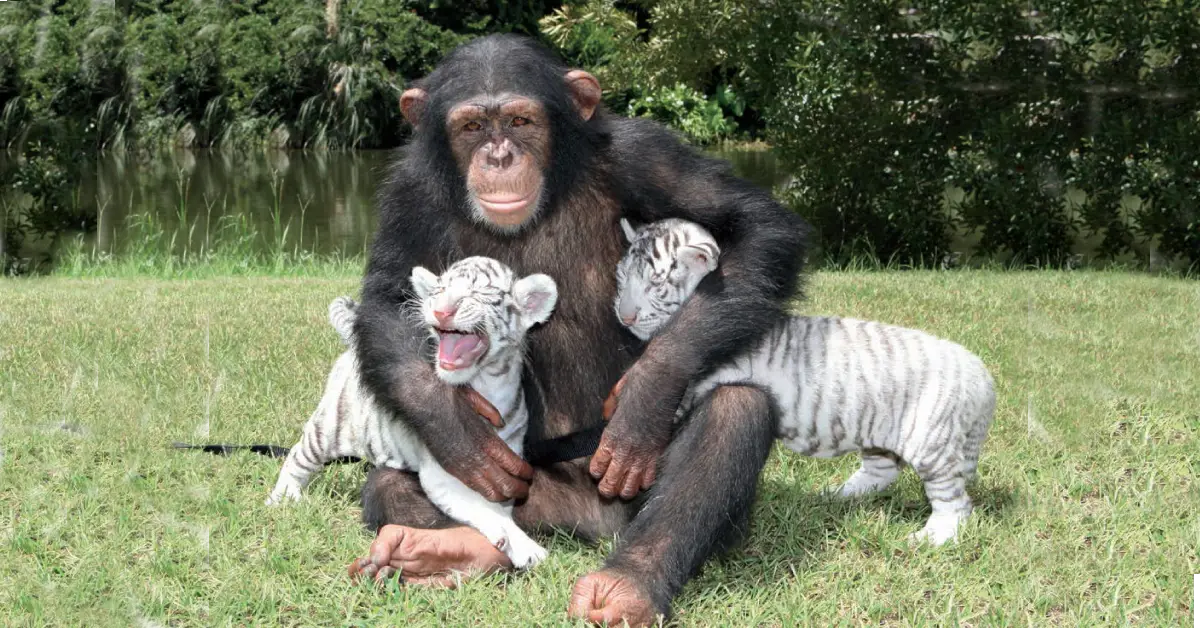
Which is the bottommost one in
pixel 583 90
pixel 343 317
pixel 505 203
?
pixel 343 317

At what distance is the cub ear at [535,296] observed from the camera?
3182 millimetres

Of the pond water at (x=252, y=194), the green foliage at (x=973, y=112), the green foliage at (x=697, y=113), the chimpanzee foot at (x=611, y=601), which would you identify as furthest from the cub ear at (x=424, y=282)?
the green foliage at (x=697, y=113)

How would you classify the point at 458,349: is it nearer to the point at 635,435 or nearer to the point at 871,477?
the point at 635,435

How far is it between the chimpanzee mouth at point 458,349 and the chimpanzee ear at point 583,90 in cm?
75

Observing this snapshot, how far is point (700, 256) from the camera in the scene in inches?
131

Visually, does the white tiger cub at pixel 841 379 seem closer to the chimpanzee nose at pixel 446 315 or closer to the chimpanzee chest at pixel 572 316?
the chimpanzee chest at pixel 572 316

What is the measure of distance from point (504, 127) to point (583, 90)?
0.90ft

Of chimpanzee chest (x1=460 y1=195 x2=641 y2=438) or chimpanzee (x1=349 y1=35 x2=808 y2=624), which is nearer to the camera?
chimpanzee (x1=349 y1=35 x2=808 y2=624)

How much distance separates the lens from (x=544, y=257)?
347 centimetres

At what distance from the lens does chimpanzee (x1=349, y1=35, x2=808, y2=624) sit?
10.2 feet

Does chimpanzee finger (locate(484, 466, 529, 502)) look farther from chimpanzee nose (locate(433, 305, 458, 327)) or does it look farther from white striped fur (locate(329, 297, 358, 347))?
white striped fur (locate(329, 297, 358, 347))

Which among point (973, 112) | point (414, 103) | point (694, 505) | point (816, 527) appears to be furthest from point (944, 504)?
point (973, 112)

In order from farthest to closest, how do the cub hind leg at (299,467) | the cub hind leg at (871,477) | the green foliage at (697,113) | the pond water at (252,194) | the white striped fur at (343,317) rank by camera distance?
1. the green foliage at (697,113)
2. the pond water at (252,194)
3. the cub hind leg at (871,477)
4. the white striped fur at (343,317)
5. the cub hind leg at (299,467)

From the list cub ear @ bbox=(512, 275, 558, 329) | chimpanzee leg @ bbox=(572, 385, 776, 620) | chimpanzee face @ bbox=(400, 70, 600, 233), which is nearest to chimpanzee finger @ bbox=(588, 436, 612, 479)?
chimpanzee leg @ bbox=(572, 385, 776, 620)
